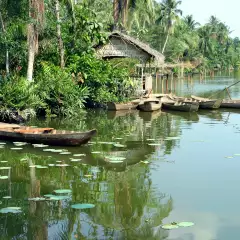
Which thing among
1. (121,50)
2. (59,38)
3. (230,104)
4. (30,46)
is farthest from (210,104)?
(30,46)

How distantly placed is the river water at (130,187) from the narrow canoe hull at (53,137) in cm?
23

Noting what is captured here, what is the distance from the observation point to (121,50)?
19938mm

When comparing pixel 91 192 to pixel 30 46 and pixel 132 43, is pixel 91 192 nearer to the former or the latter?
pixel 30 46

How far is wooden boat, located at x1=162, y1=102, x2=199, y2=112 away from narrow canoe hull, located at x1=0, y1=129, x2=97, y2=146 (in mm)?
9523

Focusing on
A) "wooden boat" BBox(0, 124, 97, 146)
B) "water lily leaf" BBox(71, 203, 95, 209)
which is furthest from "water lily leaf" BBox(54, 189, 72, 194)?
"wooden boat" BBox(0, 124, 97, 146)

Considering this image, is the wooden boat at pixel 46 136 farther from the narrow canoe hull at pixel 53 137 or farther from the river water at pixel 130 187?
the river water at pixel 130 187

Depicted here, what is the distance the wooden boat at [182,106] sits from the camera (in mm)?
19062

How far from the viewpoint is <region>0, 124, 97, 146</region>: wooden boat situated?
1009 centimetres

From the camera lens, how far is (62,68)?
56.3 feet

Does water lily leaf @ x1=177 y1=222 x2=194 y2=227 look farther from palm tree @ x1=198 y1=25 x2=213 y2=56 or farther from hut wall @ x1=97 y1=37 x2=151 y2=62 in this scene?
palm tree @ x1=198 y1=25 x2=213 y2=56

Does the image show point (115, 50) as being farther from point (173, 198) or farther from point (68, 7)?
point (173, 198)

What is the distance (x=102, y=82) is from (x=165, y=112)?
335 centimetres

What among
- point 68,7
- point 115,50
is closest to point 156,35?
point 115,50

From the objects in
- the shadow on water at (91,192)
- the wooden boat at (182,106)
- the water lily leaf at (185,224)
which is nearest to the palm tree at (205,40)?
the wooden boat at (182,106)
